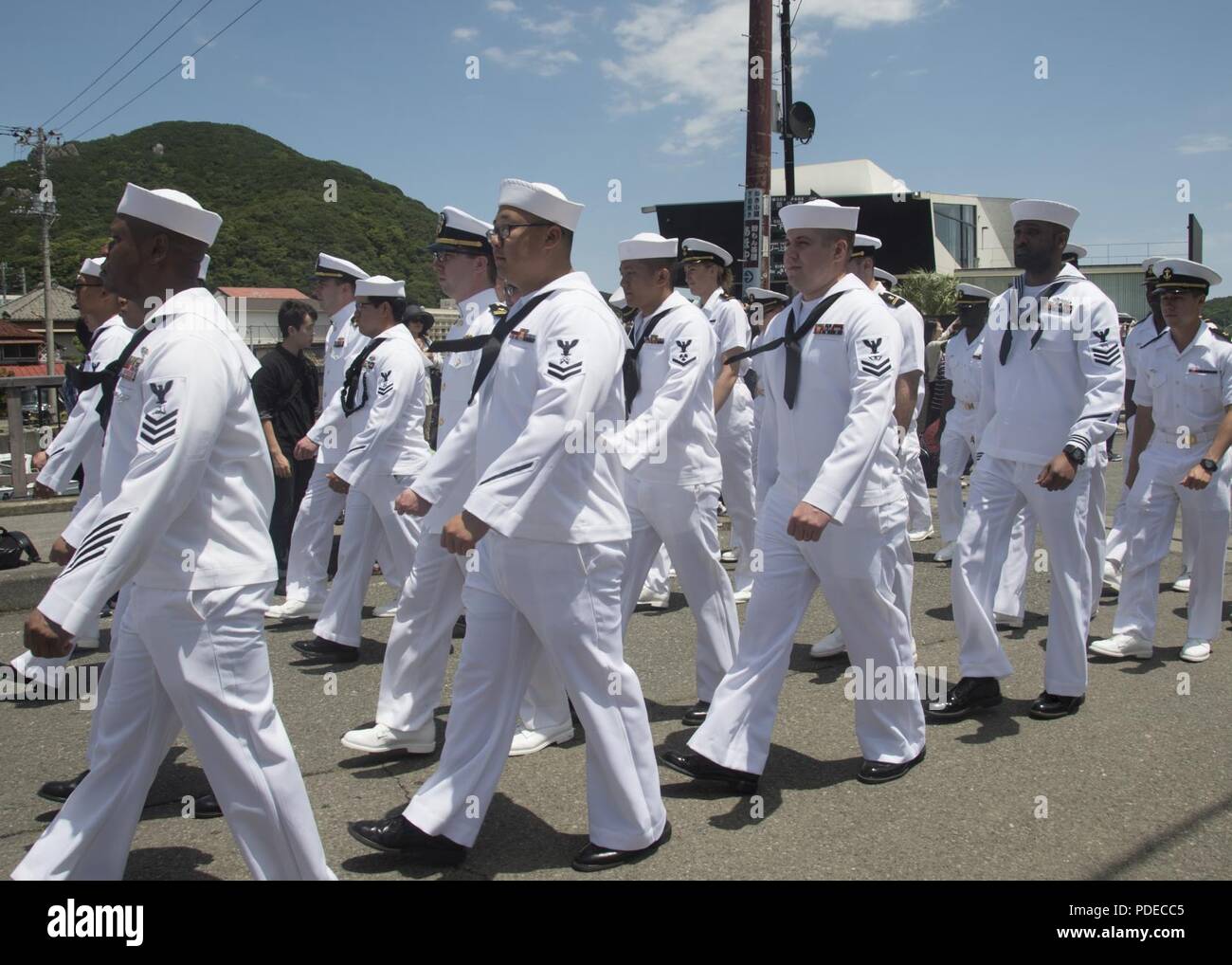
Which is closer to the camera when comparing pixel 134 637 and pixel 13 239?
pixel 134 637

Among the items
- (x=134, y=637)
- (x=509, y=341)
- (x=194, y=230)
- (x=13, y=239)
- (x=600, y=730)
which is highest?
(x=13, y=239)

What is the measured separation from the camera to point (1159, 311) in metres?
7.09

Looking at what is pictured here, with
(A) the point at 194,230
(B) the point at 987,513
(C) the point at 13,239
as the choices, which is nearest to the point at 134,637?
(A) the point at 194,230

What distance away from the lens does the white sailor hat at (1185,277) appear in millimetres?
6277

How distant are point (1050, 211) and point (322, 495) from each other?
15.3 feet

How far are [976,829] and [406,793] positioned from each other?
6.88ft

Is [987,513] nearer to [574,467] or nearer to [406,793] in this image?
[574,467]

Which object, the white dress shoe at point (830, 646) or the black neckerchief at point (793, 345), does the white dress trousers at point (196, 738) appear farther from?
the white dress shoe at point (830, 646)

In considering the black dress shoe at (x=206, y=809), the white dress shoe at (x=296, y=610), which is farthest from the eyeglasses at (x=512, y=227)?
the white dress shoe at (x=296, y=610)

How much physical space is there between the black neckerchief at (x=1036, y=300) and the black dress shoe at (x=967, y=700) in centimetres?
151

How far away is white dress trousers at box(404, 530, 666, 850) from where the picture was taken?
3508 mm

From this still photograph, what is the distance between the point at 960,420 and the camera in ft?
30.6

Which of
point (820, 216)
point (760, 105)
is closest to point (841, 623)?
point (820, 216)

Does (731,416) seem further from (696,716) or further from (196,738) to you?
(196,738)
